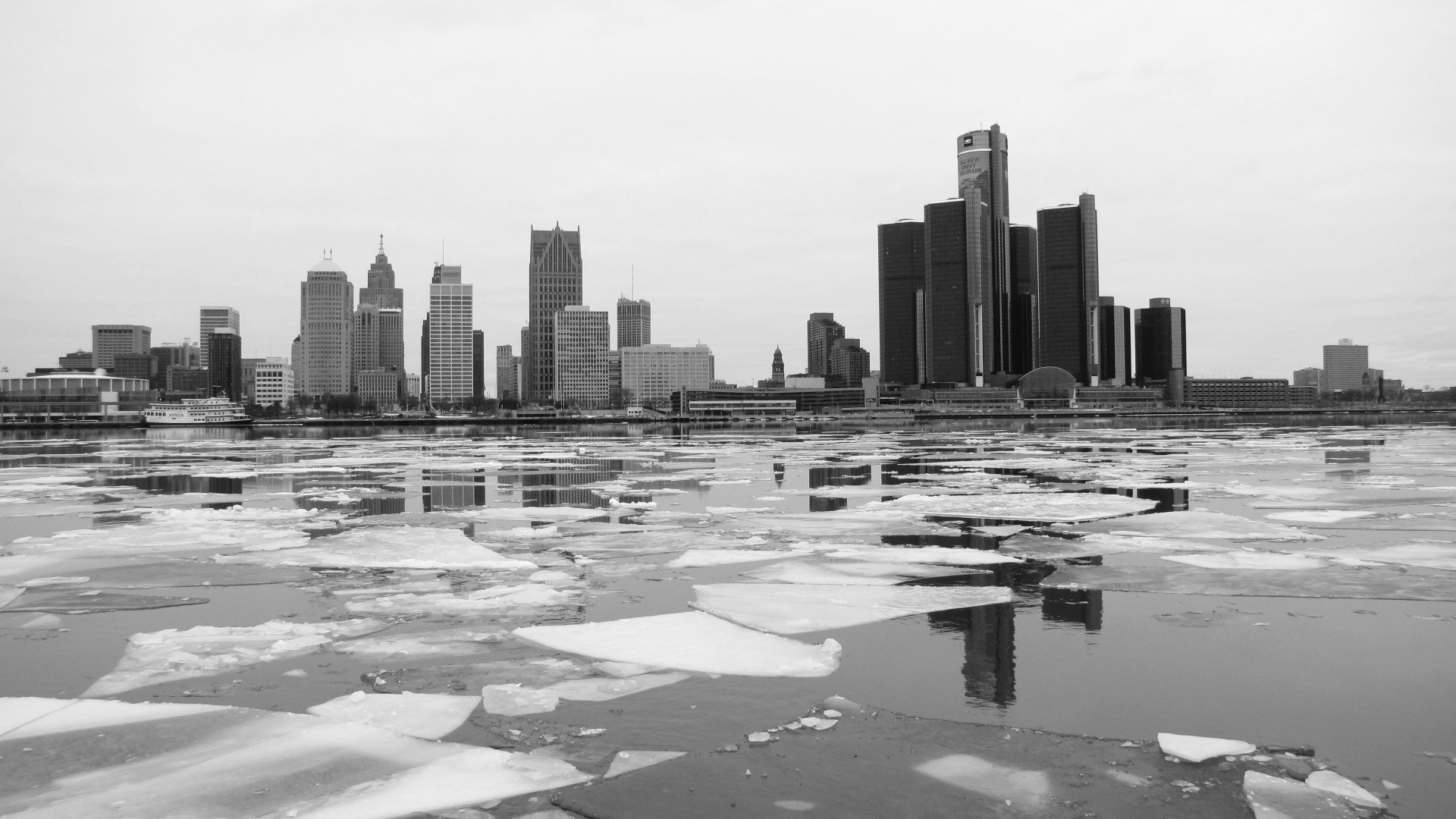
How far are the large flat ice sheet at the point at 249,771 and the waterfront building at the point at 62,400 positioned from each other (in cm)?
19979

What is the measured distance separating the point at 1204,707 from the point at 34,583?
1476 centimetres

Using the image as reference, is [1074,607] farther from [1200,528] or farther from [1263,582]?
[1200,528]

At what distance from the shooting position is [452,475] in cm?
3462

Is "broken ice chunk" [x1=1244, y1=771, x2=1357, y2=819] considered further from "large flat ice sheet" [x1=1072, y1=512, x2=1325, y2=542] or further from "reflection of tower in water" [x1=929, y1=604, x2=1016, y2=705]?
"large flat ice sheet" [x1=1072, y1=512, x2=1325, y2=542]

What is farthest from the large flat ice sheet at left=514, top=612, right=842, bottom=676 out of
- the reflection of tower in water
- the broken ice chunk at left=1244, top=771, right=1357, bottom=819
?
the broken ice chunk at left=1244, top=771, right=1357, bottom=819

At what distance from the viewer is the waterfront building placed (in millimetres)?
181375

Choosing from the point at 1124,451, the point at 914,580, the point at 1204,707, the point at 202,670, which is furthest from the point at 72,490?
the point at 1124,451

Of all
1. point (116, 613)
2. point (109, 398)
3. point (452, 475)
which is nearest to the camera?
point (116, 613)

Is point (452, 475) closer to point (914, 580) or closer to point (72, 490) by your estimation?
A: point (72, 490)

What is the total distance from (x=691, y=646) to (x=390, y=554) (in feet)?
25.8

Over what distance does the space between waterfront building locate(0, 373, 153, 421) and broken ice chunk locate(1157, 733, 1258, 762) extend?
20432 centimetres

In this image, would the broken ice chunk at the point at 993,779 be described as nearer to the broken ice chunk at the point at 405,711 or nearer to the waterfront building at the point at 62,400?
the broken ice chunk at the point at 405,711

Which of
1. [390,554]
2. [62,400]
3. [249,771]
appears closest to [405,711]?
[249,771]

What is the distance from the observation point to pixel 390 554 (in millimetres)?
15633
